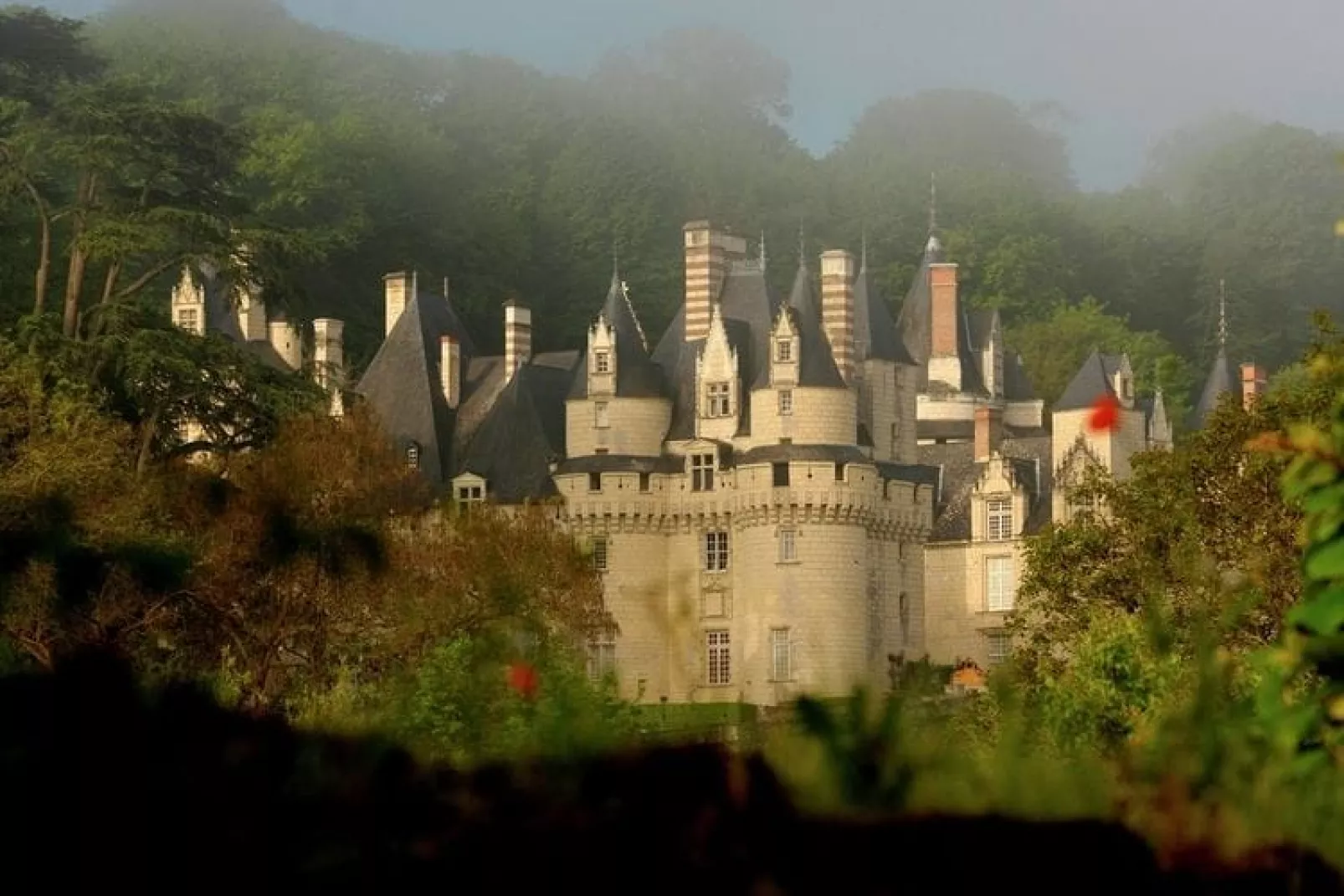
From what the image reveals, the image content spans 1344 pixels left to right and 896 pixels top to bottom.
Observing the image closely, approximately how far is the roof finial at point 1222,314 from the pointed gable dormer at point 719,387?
1313 inches

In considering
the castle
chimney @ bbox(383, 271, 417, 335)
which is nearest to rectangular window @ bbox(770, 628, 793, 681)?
the castle

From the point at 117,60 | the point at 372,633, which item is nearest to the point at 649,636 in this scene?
the point at 372,633

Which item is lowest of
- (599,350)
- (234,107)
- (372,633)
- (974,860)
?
(974,860)

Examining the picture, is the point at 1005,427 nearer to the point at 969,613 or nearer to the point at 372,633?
the point at 969,613

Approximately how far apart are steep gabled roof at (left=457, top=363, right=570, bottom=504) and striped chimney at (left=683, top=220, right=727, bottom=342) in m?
3.83

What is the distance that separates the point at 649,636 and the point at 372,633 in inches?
1300

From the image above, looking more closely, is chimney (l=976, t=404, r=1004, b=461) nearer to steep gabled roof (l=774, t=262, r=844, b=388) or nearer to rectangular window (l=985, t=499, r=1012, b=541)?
rectangular window (l=985, t=499, r=1012, b=541)

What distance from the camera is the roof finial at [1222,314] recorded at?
11606cm

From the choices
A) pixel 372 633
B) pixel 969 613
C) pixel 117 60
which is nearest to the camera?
pixel 372 633

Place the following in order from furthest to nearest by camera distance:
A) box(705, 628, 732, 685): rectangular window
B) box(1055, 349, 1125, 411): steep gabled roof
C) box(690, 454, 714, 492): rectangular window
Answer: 1. box(1055, 349, 1125, 411): steep gabled roof
2. box(690, 454, 714, 492): rectangular window
3. box(705, 628, 732, 685): rectangular window

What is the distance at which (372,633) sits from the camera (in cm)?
4875

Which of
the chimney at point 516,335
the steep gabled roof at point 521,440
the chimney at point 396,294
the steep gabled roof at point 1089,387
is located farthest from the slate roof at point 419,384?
the steep gabled roof at point 1089,387

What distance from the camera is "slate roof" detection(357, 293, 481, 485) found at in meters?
85.3

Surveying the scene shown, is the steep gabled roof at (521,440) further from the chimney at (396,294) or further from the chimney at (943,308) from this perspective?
the chimney at (943,308)
